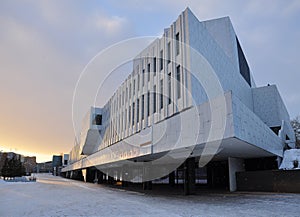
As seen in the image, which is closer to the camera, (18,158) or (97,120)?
(97,120)

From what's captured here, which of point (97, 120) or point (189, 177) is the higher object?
point (97, 120)

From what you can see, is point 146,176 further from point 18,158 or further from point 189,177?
point 18,158

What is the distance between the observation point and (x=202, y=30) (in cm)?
2192

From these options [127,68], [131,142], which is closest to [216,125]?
[131,142]

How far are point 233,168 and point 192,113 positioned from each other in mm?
8632

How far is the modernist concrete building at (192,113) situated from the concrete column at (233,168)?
7 centimetres

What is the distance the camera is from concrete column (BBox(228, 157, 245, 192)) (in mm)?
18788

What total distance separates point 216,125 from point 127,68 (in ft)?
75.6

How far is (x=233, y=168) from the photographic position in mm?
19328

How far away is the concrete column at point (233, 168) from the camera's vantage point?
61.6 feet

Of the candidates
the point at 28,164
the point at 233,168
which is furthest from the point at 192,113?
the point at 28,164

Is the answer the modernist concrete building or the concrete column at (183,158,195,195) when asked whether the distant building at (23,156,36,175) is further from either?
the concrete column at (183,158,195,195)

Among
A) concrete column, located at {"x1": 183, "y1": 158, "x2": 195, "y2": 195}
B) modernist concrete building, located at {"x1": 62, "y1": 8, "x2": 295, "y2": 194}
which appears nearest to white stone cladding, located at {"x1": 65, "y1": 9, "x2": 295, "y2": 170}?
modernist concrete building, located at {"x1": 62, "y1": 8, "x2": 295, "y2": 194}

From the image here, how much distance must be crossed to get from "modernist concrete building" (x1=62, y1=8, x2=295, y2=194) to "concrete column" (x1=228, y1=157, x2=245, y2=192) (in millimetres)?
73
